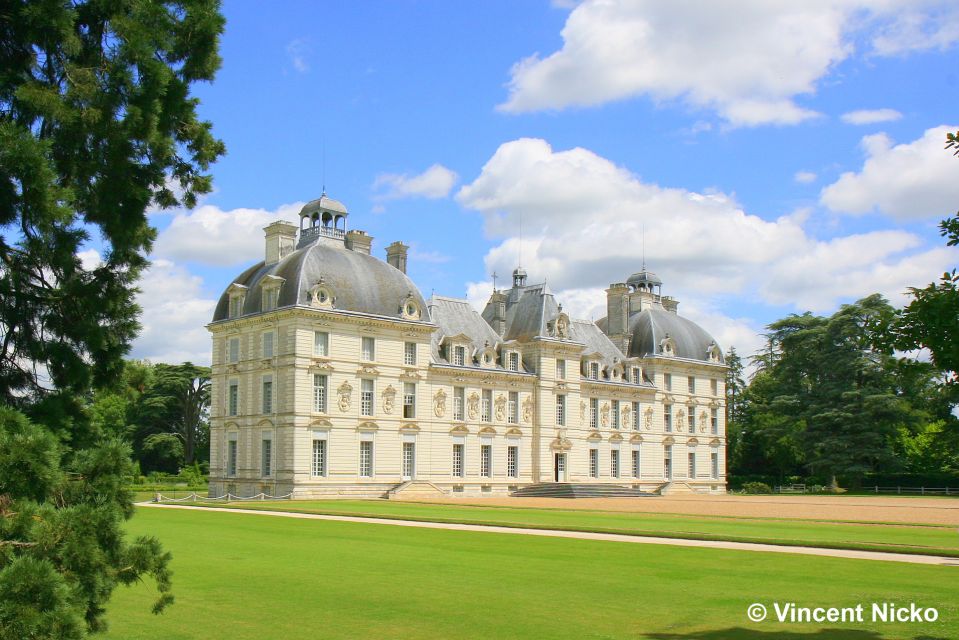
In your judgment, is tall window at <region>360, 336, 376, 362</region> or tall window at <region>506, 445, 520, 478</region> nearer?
tall window at <region>360, 336, 376, 362</region>

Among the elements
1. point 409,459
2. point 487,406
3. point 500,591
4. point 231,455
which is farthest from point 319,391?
point 500,591

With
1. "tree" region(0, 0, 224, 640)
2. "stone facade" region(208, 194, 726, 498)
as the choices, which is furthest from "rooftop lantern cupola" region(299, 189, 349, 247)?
"tree" region(0, 0, 224, 640)

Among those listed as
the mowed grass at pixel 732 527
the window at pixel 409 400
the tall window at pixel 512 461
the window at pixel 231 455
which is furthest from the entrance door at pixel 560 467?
the mowed grass at pixel 732 527

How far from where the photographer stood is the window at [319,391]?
46375 millimetres

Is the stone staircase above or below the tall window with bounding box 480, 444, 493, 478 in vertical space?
below

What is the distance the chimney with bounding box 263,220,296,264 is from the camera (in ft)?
165

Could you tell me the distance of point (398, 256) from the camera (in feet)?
180

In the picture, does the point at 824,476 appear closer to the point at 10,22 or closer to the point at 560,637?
the point at 560,637

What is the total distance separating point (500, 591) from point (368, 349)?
36670 millimetres

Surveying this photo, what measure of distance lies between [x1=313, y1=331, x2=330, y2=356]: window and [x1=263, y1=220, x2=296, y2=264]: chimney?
19.5 feet

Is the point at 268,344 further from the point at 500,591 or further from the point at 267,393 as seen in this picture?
the point at 500,591

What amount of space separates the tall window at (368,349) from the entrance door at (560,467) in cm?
1515

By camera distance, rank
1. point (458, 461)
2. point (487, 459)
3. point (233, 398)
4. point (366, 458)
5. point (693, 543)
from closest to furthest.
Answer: point (693, 543), point (366, 458), point (233, 398), point (458, 461), point (487, 459)

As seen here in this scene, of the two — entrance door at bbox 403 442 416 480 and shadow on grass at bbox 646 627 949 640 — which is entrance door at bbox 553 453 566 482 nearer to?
entrance door at bbox 403 442 416 480
